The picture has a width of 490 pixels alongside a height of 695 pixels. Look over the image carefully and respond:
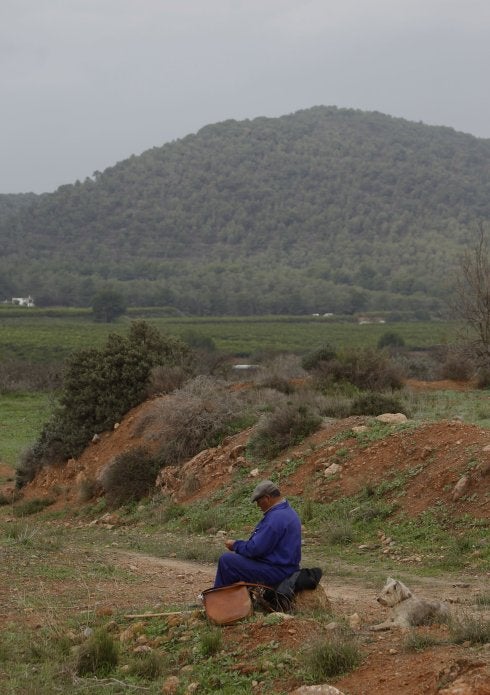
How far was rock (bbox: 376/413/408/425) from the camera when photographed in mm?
17223

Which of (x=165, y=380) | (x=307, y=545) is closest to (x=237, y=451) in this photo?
(x=165, y=380)

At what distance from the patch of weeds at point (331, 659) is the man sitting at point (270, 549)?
5.26ft

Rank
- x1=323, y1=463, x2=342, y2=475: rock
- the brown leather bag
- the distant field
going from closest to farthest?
1. the brown leather bag
2. x1=323, y1=463, x2=342, y2=475: rock
3. the distant field

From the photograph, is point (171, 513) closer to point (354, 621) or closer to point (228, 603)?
point (228, 603)

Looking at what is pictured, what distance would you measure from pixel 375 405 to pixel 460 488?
587 cm

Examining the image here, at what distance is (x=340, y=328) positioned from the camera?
87500 millimetres

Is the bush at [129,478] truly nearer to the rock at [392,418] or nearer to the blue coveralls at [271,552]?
the rock at [392,418]

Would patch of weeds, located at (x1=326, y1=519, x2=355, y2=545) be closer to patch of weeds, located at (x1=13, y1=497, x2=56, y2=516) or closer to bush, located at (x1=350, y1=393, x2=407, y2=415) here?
bush, located at (x1=350, y1=393, x2=407, y2=415)

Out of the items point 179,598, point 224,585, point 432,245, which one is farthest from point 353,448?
point 432,245

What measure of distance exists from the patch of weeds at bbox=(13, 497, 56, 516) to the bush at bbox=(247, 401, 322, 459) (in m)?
5.01

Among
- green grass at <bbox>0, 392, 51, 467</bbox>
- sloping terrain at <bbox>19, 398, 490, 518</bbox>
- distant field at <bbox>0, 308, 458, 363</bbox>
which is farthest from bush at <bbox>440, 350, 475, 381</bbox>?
distant field at <bbox>0, 308, 458, 363</bbox>

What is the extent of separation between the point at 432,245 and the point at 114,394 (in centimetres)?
12235

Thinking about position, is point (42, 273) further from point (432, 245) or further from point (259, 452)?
point (259, 452)

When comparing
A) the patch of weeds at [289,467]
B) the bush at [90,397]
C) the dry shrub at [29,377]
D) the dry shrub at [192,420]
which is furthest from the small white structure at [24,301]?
the patch of weeds at [289,467]
